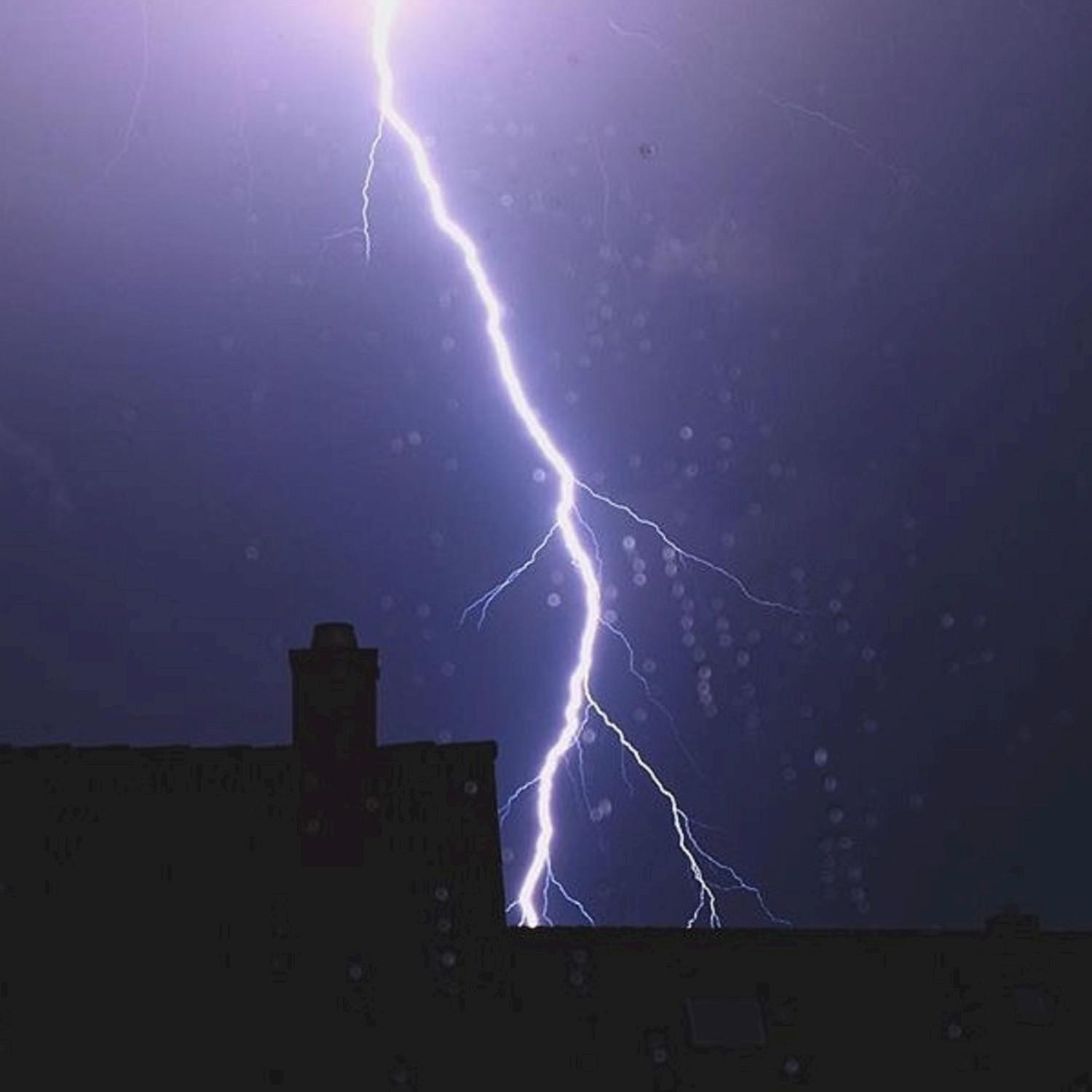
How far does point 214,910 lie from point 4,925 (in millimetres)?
1134

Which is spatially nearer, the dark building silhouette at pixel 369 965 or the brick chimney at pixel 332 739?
the dark building silhouette at pixel 369 965

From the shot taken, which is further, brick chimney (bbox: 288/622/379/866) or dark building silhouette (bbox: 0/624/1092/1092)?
brick chimney (bbox: 288/622/379/866)

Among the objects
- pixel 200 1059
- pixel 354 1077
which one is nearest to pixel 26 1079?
pixel 200 1059

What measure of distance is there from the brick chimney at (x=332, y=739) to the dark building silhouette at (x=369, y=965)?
0.01 m

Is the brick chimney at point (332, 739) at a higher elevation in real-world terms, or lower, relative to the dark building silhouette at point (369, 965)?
higher

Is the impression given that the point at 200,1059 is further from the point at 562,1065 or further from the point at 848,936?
the point at 848,936

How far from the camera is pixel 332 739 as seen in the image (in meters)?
9.63

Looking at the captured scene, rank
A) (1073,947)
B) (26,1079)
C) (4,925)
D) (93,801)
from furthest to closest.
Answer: (1073,947)
(93,801)
(4,925)
(26,1079)

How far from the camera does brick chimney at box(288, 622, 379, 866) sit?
959 cm

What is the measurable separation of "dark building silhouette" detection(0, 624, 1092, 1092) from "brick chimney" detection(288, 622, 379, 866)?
0.05 ft

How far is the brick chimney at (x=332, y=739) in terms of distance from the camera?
31.4 ft

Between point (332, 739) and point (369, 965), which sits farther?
point (332, 739)

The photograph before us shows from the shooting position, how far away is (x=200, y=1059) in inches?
339

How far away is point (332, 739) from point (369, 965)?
4.31 ft
